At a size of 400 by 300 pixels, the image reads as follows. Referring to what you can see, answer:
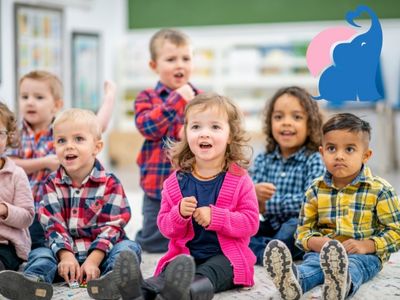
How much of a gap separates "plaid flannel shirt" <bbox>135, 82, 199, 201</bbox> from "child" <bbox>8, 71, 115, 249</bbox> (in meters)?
0.36

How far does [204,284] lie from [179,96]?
97 cm

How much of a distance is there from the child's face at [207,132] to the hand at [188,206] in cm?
17

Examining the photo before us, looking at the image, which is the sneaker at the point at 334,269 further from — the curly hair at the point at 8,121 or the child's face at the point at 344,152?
the curly hair at the point at 8,121

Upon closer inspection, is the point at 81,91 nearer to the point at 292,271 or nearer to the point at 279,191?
the point at 279,191

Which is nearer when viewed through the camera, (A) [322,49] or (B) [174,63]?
(A) [322,49]

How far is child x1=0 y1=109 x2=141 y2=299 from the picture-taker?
2170mm

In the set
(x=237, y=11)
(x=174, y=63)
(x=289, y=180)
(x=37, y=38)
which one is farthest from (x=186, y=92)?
(x=237, y=11)

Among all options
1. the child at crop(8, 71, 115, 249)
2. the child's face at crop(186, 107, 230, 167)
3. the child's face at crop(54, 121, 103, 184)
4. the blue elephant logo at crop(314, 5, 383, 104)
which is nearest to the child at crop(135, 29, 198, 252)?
the child at crop(8, 71, 115, 249)

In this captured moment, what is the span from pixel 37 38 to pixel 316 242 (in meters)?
3.71

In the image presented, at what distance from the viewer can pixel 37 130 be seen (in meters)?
2.68

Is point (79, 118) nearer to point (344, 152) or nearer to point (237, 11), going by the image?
point (344, 152)

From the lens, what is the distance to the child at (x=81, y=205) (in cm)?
217

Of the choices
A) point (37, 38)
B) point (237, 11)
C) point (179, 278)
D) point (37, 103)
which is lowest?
point (179, 278)

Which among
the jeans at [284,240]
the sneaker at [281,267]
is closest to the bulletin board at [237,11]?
the jeans at [284,240]
